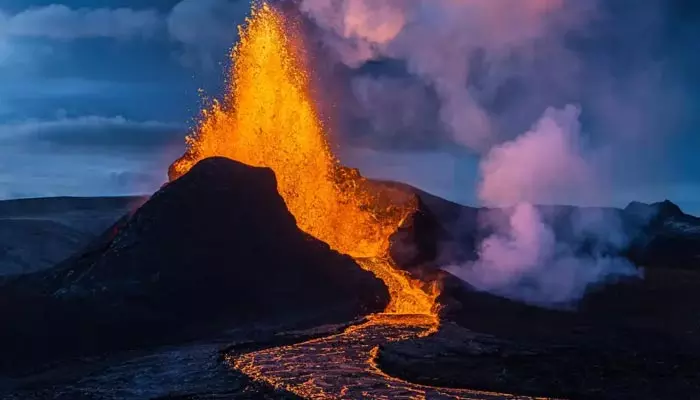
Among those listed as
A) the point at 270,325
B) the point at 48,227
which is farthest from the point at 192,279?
the point at 48,227

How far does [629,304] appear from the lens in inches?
2042

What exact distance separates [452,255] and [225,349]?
109 feet

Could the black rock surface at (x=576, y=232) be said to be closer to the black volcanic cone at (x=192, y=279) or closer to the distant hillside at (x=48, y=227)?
the black volcanic cone at (x=192, y=279)

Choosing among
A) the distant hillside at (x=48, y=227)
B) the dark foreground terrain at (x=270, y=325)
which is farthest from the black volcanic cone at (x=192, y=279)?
the distant hillside at (x=48, y=227)

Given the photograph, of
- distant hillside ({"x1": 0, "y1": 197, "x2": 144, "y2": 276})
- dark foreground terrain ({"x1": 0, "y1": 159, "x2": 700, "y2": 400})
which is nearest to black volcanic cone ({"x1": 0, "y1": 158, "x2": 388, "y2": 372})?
dark foreground terrain ({"x1": 0, "y1": 159, "x2": 700, "y2": 400})

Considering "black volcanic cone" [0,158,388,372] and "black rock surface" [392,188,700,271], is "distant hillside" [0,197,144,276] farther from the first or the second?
"black volcanic cone" [0,158,388,372]

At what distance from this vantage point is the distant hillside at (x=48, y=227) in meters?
118

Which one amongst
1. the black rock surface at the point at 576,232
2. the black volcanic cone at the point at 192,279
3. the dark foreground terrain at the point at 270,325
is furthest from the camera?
the black rock surface at the point at 576,232

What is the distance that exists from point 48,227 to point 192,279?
332 feet

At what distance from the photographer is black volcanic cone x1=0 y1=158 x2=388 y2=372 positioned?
1649 inches

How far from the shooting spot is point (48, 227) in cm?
13875

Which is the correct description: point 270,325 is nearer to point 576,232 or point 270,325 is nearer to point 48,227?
point 576,232

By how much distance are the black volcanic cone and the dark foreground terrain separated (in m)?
0.09

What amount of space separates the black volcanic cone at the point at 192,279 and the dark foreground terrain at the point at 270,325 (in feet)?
0.29
